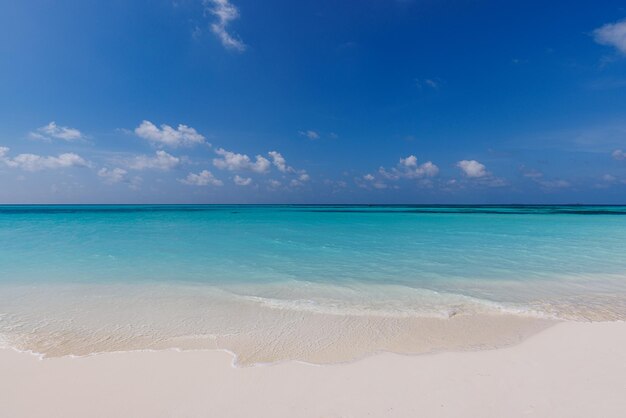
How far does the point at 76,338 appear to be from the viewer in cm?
454

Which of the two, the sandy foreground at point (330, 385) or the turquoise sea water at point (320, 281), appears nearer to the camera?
the sandy foreground at point (330, 385)

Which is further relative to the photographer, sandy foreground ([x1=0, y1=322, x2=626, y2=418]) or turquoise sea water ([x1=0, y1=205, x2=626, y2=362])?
turquoise sea water ([x1=0, y1=205, x2=626, y2=362])

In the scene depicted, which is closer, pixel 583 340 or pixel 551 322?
pixel 583 340

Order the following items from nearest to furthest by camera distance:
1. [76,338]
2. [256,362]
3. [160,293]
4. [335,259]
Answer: [256,362] < [76,338] < [160,293] < [335,259]

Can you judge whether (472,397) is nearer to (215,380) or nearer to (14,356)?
(215,380)

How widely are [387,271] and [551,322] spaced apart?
4.23 m

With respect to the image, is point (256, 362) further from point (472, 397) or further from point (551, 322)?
point (551, 322)

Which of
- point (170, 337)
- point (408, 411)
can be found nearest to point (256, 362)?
point (170, 337)

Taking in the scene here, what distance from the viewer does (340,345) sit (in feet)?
14.1

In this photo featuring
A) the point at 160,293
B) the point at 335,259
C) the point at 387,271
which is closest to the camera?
the point at 160,293

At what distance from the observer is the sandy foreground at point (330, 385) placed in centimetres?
289

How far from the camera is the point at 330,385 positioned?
3291 mm

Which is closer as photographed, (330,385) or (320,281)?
(330,385)

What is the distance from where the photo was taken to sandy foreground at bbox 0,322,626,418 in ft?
9.50
